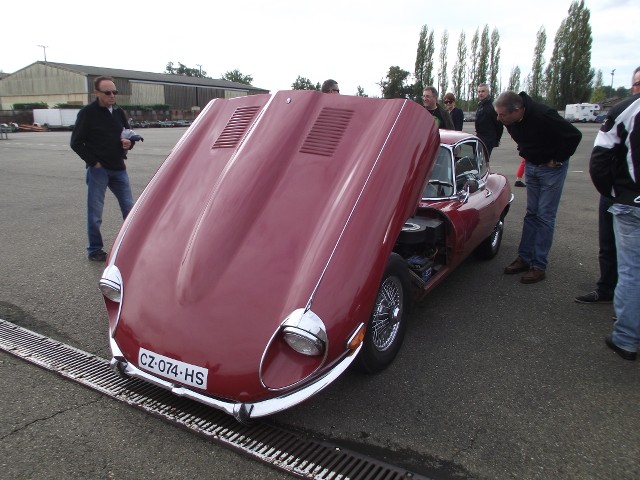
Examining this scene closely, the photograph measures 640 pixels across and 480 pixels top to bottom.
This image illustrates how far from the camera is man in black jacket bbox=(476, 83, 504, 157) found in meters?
7.36

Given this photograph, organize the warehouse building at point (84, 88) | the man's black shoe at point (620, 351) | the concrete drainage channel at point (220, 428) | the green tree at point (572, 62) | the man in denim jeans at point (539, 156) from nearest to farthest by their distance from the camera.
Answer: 1. the concrete drainage channel at point (220, 428)
2. the man's black shoe at point (620, 351)
3. the man in denim jeans at point (539, 156)
4. the green tree at point (572, 62)
5. the warehouse building at point (84, 88)

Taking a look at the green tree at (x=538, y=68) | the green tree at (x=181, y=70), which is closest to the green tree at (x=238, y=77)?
the green tree at (x=181, y=70)

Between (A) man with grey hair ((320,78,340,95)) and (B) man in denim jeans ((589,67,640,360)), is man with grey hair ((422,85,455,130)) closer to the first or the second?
(A) man with grey hair ((320,78,340,95))

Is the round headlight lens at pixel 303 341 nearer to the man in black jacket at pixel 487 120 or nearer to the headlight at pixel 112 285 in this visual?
the headlight at pixel 112 285

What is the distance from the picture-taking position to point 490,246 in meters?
5.21

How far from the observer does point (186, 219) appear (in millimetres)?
2988

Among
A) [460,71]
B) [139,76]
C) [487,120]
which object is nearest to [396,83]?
[460,71]

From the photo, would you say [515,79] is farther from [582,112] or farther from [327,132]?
[327,132]

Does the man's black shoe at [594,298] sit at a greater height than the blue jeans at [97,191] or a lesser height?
lesser

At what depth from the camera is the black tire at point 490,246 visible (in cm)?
516

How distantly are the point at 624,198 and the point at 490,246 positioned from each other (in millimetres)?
2045

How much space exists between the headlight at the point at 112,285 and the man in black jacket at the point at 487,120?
6012 millimetres

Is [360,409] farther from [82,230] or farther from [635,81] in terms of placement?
[82,230]

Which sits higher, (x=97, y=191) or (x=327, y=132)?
(x=327, y=132)
